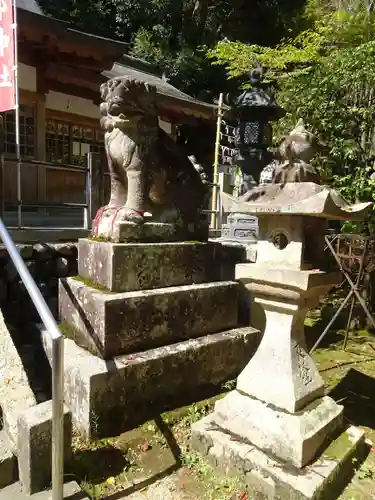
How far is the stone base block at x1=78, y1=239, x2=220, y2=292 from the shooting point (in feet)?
10.5

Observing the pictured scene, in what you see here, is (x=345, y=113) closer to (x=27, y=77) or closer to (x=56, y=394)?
(x=56, y=394)

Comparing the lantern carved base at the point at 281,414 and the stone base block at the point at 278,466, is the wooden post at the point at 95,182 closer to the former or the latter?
the lantern carved base at the point at 281,414

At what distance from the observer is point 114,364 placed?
298 centimetres

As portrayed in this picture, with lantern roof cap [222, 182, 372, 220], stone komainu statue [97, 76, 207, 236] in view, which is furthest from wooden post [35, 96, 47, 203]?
lantern roof cap [222, 182, 372, 220]

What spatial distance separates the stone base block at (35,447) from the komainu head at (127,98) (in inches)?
94.1

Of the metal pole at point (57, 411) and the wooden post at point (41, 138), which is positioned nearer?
the metal pole at point (57, 411)

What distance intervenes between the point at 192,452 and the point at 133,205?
2065mm

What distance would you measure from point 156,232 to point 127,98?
1.18 metres

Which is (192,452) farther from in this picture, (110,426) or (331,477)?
(331,477)

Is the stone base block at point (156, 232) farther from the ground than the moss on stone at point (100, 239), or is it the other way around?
the stone base block at point (156, 232)

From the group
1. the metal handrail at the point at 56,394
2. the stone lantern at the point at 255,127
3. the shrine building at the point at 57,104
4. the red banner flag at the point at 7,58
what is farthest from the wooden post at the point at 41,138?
the metal handrail at the point at 56,394

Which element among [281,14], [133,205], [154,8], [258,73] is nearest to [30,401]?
[133,205]

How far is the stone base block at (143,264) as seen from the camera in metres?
3.20

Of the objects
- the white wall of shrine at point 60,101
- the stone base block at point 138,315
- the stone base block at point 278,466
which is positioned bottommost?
the stone base block at point 278,466
